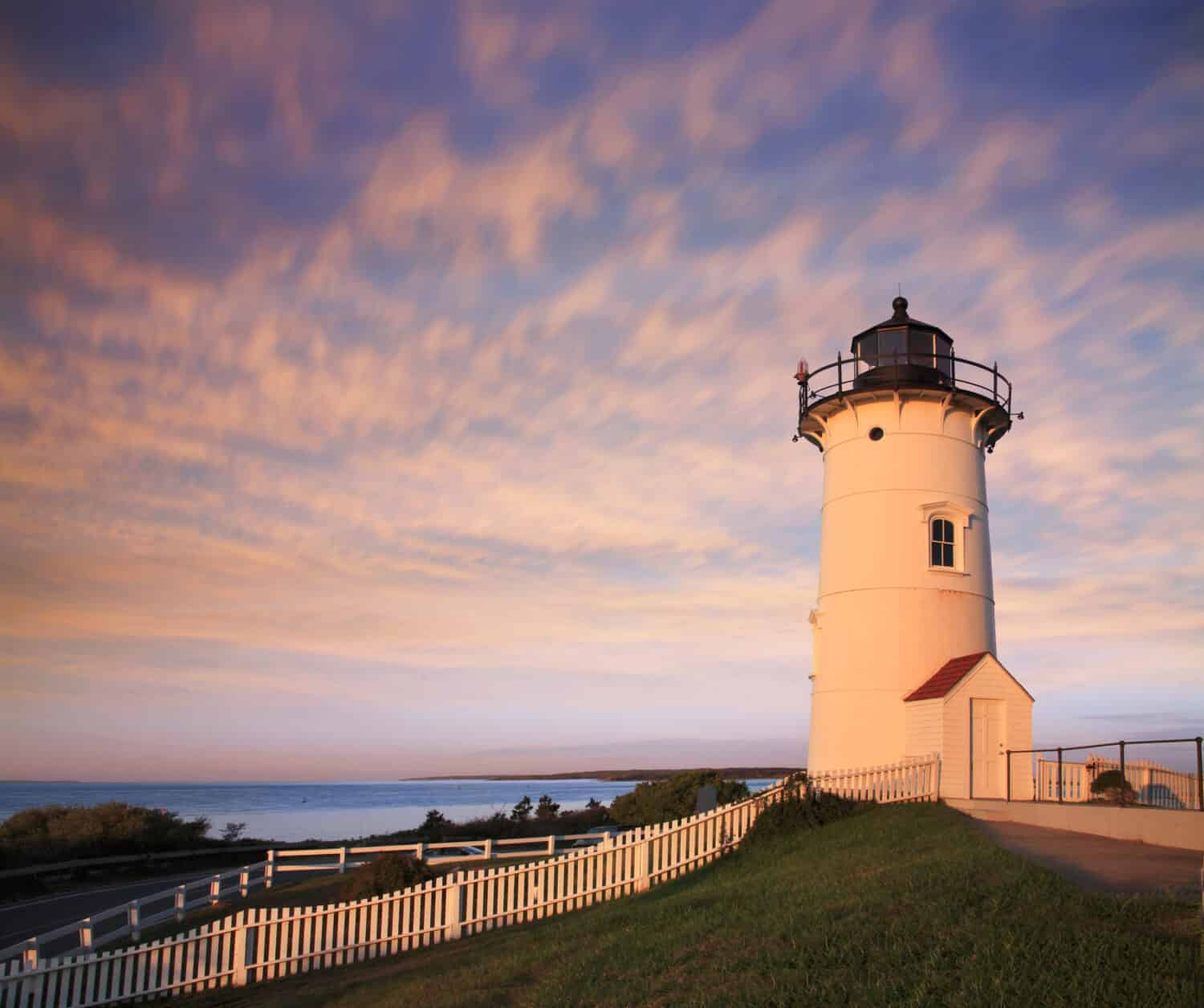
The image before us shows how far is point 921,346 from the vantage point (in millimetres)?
21828

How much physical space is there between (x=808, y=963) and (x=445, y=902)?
7.54m

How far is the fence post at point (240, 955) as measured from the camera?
39.5ft

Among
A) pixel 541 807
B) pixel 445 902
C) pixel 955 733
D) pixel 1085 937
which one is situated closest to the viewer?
pixel 1085 937

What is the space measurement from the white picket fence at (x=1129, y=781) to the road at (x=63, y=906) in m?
17.9

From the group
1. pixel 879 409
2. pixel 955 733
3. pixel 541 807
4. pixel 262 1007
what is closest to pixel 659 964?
pixel 262 1007

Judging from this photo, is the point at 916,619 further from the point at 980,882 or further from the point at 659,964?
the point at 659,964

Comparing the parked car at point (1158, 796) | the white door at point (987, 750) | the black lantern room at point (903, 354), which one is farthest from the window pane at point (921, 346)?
the parked car at point (1158, 796)

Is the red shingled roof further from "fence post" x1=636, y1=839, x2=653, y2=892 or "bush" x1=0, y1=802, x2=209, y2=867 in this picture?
"bush" x1=0, y1=802, x2=209, y2=867

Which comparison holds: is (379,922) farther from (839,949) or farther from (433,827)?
(433,827)

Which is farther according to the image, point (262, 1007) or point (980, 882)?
point (262, 1007)

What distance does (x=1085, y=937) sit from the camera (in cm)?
709

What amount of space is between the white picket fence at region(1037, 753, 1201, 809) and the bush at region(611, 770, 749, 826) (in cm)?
839

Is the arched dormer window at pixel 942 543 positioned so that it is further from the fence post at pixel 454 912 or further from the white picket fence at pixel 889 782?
the fence post at pixel 454 912

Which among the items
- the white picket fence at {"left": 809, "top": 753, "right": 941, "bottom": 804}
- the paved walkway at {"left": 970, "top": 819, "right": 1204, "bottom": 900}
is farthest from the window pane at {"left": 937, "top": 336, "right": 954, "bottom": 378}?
the paved walkway at {"left": 970, "top": 819, "right": 1204, "bottom": 900}
